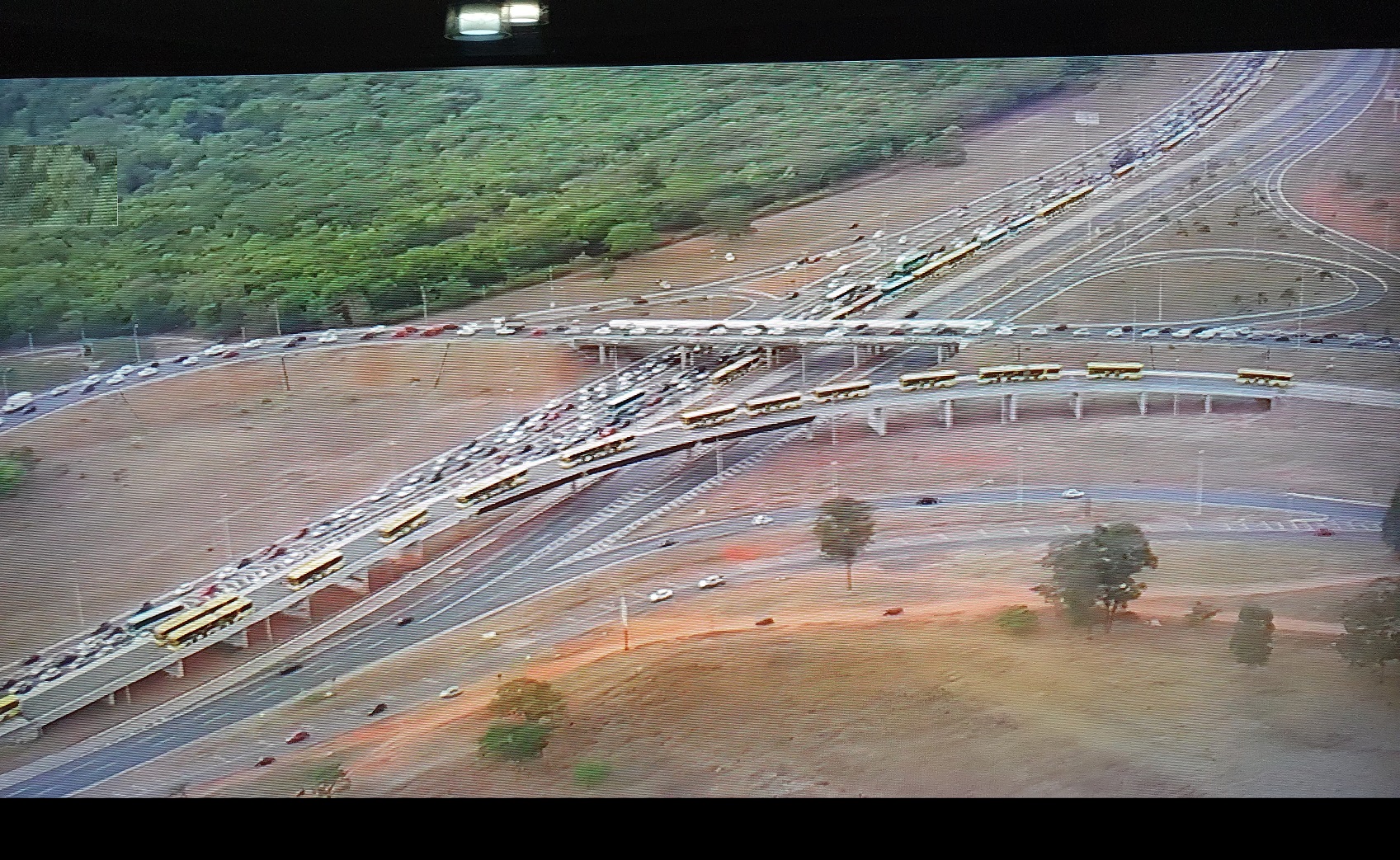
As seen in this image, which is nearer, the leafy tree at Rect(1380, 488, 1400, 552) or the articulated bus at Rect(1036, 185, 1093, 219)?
the leafy tree at Rect(1380, 488, 1400, 552)

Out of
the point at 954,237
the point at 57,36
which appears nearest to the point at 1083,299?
the point at 954,237

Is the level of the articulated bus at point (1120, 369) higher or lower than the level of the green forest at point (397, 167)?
lower

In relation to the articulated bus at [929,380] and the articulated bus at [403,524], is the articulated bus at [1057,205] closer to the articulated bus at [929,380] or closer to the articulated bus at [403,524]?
the articulated bus at [929,380]

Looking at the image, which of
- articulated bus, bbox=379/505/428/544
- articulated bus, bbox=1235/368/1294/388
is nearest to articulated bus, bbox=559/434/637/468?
articulated bus, bbox=379/505/428/544

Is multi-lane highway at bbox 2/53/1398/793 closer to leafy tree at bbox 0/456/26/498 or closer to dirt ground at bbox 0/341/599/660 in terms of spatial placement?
dirt ground at bbox 0/341/599/660

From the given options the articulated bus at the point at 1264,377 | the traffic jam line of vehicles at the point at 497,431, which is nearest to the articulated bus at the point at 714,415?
Result: the traffic jam line of vehicles at the point at 497,431

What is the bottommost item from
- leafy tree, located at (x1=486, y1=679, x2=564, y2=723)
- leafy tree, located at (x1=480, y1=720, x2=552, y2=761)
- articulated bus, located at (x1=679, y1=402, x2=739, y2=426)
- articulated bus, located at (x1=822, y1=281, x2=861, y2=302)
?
leafy tree, located at (x1=480, y1=720, x2=552, y2=761)

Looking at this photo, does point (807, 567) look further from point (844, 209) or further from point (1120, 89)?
point (1120, 89)
